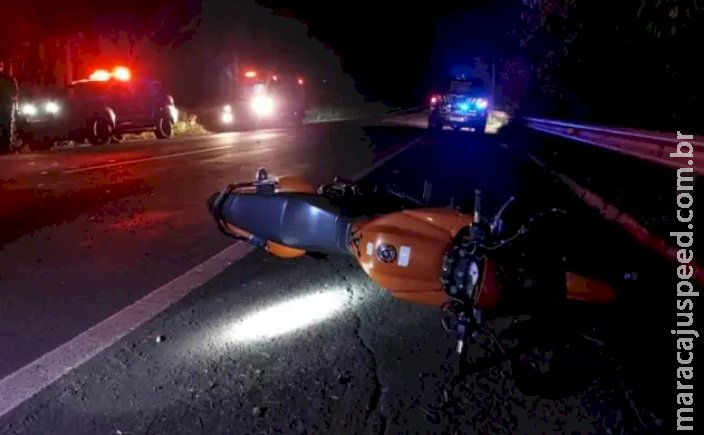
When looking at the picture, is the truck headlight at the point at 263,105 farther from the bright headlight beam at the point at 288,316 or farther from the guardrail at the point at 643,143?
the bright headlight beam at the point at 288,316

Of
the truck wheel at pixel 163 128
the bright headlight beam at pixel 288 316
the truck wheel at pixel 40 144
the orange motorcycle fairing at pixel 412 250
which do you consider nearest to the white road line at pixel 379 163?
the bright headlight beam at pixel 288 316

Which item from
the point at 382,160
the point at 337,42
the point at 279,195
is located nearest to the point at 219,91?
the point at 382,160

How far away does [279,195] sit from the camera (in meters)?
4.34

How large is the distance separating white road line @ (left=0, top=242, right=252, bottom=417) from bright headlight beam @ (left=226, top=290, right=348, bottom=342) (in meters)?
0.72

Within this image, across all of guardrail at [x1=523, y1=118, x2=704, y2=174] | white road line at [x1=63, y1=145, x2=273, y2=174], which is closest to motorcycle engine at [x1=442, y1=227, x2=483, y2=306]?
Result: guardrail at [x1=523, y1=118, x2=704, y2=174]

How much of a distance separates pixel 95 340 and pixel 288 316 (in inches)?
50.5

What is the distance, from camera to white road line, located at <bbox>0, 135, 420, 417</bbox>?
3.43 meters

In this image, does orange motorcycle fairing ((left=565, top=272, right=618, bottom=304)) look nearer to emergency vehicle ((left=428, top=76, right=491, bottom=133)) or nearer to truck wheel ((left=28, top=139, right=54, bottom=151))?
truck wheel ((left=28, top=139, right=54, bottom=151))

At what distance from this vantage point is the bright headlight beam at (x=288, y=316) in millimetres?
4211

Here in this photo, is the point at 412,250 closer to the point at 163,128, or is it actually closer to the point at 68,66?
the point at 163,128

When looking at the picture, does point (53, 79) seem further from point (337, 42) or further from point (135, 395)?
point (337, 42)

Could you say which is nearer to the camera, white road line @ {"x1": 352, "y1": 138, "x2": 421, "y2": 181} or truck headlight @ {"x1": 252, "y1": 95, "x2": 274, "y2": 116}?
white road line @ {"x1": 352, "y1": 138, "x2": 421, "y2": 181}

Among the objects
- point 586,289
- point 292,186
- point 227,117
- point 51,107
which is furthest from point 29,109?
point 586,289

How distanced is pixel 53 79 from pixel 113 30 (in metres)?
3.42
